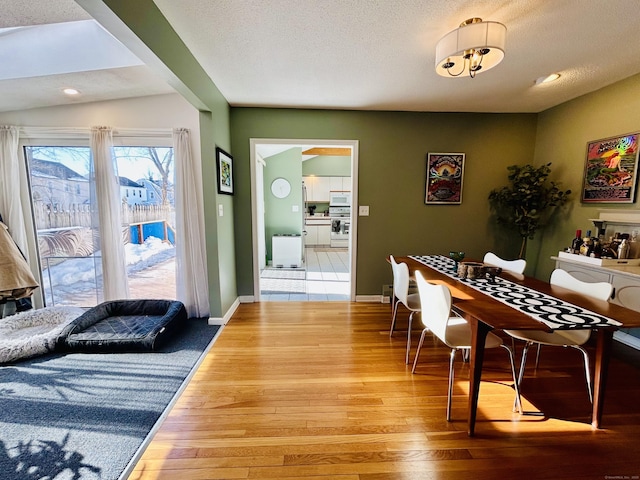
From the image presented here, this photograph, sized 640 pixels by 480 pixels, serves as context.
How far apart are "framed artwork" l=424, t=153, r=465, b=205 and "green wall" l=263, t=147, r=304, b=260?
2898 millimetres

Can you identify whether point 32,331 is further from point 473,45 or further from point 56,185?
point 473,45

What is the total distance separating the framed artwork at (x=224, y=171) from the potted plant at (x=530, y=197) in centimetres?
329

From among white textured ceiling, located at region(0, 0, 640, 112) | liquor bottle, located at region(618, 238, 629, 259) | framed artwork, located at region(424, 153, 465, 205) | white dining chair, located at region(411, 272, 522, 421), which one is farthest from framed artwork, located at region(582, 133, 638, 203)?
white dining chair, located at region(411, 272, 522, 421)

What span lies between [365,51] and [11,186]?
3.80m

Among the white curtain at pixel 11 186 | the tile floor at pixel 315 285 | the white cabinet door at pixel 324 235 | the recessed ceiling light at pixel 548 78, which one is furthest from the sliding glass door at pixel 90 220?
the white cabinet door at pixel 324 235

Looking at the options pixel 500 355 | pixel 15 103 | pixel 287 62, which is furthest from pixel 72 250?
pixel 500 355

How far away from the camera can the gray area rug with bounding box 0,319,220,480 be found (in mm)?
1249

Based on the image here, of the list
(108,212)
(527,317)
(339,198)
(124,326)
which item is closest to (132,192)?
(108,212)

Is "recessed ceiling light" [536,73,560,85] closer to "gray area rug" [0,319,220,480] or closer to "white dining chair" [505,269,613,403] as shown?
"white dining chair" [505,269,613,403]

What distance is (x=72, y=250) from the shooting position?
293cm

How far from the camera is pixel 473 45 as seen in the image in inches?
58.2

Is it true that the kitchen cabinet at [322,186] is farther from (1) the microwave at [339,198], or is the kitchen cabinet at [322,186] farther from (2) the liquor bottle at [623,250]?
(2) the liquor bottle at [623,250]

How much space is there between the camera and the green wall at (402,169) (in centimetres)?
316

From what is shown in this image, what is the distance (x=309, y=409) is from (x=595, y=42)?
324 centimetres
